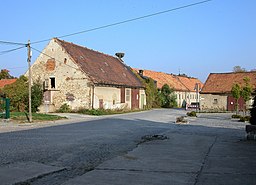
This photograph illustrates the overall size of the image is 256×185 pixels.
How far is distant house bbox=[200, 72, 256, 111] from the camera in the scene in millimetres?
43438

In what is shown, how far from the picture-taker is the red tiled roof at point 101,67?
1305 inches

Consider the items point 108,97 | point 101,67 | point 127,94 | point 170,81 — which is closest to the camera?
point 108,97

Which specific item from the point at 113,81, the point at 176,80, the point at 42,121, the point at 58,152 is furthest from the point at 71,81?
the point at 176,80

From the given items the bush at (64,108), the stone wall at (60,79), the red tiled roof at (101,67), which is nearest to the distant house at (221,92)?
the red tiled roof at (101,67)

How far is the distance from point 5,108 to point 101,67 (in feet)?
55.5

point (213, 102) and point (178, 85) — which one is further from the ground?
point (178, 85)

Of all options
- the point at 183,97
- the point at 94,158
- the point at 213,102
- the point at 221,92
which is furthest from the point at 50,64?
the point at 183,97

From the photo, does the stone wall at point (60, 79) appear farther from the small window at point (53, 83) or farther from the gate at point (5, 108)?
the gate at point (5, 108)

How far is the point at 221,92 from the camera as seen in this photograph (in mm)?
44312

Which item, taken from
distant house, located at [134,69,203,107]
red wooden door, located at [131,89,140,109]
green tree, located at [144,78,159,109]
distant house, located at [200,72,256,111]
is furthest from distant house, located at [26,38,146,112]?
distant house, located at [134,69,203,107]

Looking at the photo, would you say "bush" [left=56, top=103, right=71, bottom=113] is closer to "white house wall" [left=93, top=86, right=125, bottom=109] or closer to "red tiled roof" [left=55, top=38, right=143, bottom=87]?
"white house wall" [left=93, top=86, right=125, bottom=109]

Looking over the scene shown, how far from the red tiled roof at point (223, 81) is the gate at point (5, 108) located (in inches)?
1244

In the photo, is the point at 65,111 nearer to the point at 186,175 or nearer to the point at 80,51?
the point at 80,51

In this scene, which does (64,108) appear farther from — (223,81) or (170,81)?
(170,81)
